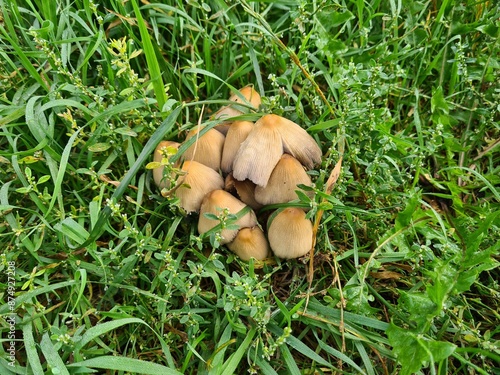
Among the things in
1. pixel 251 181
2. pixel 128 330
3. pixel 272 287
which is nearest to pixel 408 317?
pixel 272 287

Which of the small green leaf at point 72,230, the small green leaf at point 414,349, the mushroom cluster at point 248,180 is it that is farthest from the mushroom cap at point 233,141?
the small green leaf at point 414,349

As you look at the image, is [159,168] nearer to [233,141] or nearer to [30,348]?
[233,141]

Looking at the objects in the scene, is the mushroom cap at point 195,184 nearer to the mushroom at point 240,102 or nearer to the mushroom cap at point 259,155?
the mushroom cap at point 259,155

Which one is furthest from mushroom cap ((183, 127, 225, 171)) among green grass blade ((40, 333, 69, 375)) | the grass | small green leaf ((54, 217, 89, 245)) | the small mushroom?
green grass blade ((40, 333, 69, 375))

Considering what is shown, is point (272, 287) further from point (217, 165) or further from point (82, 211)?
point (82, 211)

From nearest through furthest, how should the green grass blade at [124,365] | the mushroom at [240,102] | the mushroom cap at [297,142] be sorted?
the green grass blade at [124,365], the mushroom cap at [297,142], the mushroom at [240,102]

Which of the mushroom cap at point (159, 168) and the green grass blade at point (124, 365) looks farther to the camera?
the mushroom cap at point (159, 168)

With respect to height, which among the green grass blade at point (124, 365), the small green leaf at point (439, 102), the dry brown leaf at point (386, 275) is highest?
the small green leaf at point (439, 102)
